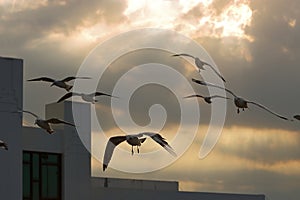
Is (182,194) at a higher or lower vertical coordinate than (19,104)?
lower

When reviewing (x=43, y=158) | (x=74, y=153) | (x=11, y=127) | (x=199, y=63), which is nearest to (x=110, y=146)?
(x=199, y=63)

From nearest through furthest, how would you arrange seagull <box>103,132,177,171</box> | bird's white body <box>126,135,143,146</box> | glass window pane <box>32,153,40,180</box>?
seagull <box>103,132,177,171</box>, bird's white body <box>126,135,143,146</box>, glass window pane <box>32,153,40,180</box>

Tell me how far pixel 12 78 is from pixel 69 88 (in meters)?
19.5

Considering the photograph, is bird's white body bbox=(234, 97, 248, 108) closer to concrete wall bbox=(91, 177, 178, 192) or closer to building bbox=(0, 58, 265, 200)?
building bbox=(0, 58, 265, 200)

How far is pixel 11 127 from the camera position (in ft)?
171

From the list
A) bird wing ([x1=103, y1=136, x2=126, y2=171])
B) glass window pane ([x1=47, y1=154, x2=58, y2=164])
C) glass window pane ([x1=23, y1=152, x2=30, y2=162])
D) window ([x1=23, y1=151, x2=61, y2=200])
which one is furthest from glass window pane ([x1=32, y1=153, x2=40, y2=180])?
bird wing ([x1=103, y1=136, x2=126, y2=171])

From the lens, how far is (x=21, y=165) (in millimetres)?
52094

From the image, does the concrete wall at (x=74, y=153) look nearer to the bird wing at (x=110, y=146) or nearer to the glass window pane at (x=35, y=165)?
the glass window pane at (x=35, y=165)

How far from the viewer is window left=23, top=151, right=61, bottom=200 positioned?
52.9m

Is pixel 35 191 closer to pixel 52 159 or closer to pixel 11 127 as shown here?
pixel 52 159

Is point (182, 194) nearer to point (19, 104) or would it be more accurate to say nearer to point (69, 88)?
point (19, 104)

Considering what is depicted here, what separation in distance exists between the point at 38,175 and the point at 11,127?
2.73 m

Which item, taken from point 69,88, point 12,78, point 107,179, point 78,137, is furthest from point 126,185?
point 69,88

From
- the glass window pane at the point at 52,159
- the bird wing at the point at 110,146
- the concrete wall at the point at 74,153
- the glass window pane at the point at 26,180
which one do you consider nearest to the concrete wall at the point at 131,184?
the concrete wall at the point at 74,153
